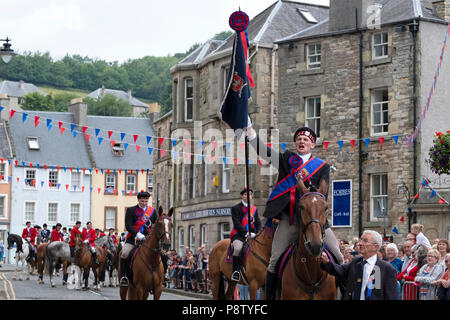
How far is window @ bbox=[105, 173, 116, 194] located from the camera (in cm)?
7275

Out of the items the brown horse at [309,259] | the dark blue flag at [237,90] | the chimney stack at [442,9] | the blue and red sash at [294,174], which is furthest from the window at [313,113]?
the brown horse at [309,259]

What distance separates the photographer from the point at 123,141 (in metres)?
75.0

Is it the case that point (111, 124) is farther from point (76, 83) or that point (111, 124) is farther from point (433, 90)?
point (76, 83)

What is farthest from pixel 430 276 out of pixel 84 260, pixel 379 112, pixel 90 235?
pixel 379 112

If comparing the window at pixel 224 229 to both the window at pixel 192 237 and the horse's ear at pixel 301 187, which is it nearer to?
the window at pixel 192 237

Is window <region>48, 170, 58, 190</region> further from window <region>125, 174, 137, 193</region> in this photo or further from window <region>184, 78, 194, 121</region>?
window <region>184, 78, 194, 121</region>

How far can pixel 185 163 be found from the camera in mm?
47750

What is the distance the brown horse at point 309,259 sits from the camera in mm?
9125

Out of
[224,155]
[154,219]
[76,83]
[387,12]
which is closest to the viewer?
[154,219]

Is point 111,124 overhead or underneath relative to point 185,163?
overhead

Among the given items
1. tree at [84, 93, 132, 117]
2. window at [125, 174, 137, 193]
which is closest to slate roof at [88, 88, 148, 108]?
tree at [84, 93, 132, 117]

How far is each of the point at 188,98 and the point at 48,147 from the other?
90.8ft
